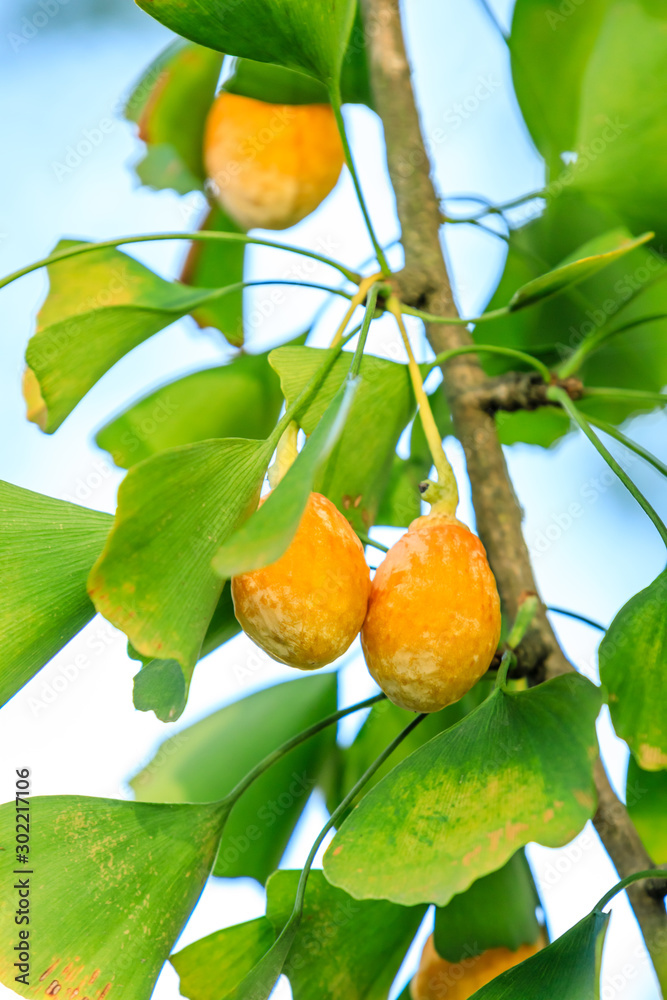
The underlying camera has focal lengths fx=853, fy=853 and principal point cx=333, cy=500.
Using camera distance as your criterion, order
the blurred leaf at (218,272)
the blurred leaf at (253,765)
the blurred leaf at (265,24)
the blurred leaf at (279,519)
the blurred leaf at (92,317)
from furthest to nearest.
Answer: the blurred leaf at (218,272) → the blurred leaf at (253,765) → the blurred leaf at (92,317) → the blurred leaf at (265,24) → the blurred leaf at (279,519)

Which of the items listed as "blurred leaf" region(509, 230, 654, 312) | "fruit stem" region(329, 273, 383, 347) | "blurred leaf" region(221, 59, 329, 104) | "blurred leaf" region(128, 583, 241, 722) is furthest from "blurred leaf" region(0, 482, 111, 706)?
"blurred leaf" region(221, 59, 329, 104)

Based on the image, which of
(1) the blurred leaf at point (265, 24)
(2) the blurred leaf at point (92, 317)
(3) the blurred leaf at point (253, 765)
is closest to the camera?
(1) the blurred leaf at point (265, 24)

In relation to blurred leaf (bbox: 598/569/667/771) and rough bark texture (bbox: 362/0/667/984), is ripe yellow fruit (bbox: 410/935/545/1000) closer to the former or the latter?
rough bark texture (bbox: 362/0/667/984)

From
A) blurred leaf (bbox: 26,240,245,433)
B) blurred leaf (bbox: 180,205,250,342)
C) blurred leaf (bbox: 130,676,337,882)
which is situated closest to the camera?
blurred leaf (bbox: 26,240,245,433)

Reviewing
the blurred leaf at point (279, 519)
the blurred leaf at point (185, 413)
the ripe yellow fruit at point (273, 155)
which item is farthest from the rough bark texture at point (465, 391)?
the blurred leaf at point (279, 519)

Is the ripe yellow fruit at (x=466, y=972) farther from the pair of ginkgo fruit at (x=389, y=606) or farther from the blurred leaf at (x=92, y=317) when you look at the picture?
the blurred leaf at (x=92, y=317)

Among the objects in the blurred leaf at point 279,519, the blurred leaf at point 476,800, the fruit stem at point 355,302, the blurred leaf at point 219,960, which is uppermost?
the fruit stem at point 355,302

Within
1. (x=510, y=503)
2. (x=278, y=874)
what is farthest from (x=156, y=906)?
(x=510, y=503)
